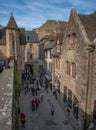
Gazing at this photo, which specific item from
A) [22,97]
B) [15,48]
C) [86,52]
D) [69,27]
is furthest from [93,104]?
[15,48]

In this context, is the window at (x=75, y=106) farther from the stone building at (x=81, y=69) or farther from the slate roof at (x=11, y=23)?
the slate roof at (x=11, y=23)

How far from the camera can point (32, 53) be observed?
140 feet

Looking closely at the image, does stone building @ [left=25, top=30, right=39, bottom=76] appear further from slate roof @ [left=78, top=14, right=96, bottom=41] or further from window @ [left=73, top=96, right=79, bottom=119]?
slate roof @ [left=78, top=14, right=96, bottom=41]

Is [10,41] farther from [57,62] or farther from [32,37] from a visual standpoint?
[32,37]

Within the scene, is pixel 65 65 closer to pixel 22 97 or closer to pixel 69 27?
pixel 69 27

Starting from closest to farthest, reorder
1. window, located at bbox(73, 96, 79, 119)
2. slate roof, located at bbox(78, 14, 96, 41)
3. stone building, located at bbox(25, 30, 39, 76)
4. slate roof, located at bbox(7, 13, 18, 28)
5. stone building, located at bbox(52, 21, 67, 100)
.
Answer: slate roof, located at bbox(78, 14, 96, 41) → window, located at bbox(73, 96, 79, 119) → stone building, located at bbox(52, 21, 67, 100) → slate roof, located at bbox(7, 13, 18, 28) → stone building, located at bbox(25, 30, 39, 76)

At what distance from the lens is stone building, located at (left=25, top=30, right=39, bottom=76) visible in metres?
40.9

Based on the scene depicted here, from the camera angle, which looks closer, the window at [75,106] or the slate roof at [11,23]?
the window at [75,106]

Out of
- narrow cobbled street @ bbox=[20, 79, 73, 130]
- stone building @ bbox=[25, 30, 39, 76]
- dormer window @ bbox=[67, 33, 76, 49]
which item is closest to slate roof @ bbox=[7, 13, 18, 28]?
dormer window @ bbox=[67, 33, 76, 49]

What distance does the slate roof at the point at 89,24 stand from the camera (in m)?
13.3

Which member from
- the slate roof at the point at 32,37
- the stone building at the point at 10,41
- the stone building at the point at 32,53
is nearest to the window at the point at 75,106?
the stone building at the point at 10,41

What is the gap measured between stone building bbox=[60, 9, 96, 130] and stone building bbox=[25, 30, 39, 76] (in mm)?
24697

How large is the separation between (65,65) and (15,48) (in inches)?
383

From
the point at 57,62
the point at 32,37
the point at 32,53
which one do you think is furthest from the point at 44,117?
the point at 32,37
